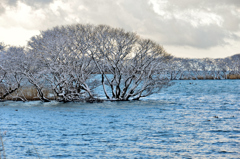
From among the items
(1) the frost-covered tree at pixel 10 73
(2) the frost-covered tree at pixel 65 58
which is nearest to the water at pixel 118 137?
(2) the frost-covered tree at pixel 65 58

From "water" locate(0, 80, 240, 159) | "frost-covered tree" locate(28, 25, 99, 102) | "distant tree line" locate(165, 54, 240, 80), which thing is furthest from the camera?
"distant tree line" locate(165, 54, 240, 80)

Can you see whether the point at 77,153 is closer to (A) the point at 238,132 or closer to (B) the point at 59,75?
(A) the point at 238,132

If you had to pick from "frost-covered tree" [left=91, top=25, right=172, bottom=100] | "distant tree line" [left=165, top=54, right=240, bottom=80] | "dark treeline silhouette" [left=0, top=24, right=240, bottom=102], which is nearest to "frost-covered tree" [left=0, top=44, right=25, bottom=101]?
"dark treeline silhouette" [left=0, top=24, right=240, bottom=102]

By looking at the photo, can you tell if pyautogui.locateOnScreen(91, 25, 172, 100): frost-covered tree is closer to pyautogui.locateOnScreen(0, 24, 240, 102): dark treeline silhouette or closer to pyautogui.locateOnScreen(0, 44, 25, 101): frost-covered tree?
pyautogui.locateOnScreen(0, 24, 240, 102): dark treeline silhouette

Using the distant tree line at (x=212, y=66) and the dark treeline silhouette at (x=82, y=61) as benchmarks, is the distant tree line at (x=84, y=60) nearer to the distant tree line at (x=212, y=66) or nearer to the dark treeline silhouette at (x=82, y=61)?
the dark treeline silhouette at (x=82, y=61)

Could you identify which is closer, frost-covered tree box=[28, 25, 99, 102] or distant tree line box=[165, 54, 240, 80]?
frost-covered tree box=[28, 25, 99, 102]

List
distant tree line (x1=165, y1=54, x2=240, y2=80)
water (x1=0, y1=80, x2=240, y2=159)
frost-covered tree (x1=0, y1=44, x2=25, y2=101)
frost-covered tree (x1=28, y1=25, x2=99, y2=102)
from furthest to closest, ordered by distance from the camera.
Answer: distant tree line (x1=165, y1=54, x2=240, y2=80) < frost-covered tree (x1=0, y1=44, x2=25, y2=101) < frost-covered tree (x1=28, y1=25, x2=99, y2=102) < water (x1=0, y1=80, x2=240, y2=159)

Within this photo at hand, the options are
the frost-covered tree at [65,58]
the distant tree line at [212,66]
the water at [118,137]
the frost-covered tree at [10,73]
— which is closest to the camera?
the water at [118,137]

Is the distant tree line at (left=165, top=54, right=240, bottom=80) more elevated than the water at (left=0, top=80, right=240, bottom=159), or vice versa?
the distant tree line at (left=165, top=54, right=240, bottom=80)

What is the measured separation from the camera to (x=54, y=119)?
98.4 ft

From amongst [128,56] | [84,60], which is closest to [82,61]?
[84,60]

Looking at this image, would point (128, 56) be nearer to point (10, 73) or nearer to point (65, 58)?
point (65, 58)

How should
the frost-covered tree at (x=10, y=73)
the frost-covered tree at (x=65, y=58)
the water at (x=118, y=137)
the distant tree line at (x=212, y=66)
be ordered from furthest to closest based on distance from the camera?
1. the distant tree line at (x=212, y=66)
2. the frost-covered tree at (x=10, y=73)
3. the frost-covered tree at (x=65, y=58)
4. the water at (x=118, y=137)

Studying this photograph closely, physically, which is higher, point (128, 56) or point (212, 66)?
point (212, 66)
